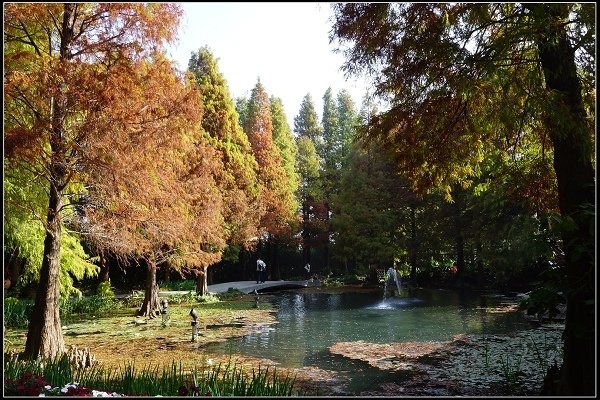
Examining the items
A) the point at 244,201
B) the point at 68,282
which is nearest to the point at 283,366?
the point at 68,282

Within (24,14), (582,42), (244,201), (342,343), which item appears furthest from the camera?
(244,201)

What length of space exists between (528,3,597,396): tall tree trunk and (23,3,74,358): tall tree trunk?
6.66 meters

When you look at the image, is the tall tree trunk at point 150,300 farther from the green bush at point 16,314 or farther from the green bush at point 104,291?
the green bush at point 104,291

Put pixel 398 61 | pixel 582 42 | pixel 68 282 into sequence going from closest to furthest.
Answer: pixel 582 42 → pixel 398 61 → pixel 68 282

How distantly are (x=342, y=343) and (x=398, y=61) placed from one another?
652 centimetres

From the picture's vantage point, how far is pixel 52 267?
7.88m

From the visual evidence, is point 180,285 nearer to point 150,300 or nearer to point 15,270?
point 15,270

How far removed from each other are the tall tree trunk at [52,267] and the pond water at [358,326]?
9.73 feet

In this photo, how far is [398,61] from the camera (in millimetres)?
5383

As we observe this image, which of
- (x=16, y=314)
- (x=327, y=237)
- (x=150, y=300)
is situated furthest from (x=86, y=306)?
(x=327, y=237)

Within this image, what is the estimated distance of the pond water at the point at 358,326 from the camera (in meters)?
8.51

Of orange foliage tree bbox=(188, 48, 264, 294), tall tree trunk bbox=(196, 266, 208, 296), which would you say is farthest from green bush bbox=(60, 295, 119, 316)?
orange foliage tree bbox=(188, 48, 264, 294)

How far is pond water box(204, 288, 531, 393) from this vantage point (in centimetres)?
851

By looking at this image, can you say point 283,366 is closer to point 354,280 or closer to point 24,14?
point 24,14
